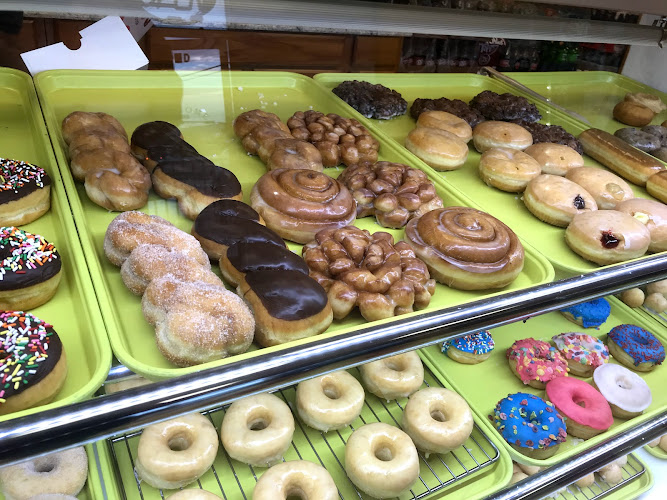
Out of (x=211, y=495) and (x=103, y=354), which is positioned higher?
(x=103, y=354)

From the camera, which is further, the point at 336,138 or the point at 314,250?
the point at 336,138

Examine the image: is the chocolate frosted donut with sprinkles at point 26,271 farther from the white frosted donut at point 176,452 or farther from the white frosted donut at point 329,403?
the white frosted donut at point 329,403

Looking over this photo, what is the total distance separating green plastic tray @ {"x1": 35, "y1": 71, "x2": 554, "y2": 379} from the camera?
1745mm

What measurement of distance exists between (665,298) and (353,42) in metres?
2.03

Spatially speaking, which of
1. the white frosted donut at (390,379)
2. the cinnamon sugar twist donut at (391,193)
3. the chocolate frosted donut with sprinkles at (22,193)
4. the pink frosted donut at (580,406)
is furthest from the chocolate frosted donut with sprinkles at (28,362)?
the pink frosted donut at (580,406)

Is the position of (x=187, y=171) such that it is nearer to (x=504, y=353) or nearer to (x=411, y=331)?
(x=411, y=331)

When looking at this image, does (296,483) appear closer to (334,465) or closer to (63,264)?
(334,465)

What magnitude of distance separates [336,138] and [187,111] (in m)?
0.64

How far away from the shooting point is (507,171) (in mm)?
2438

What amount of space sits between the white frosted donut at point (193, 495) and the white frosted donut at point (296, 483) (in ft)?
0.41

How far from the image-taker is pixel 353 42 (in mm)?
2486

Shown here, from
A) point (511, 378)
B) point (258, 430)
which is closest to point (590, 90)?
point (511, 378)

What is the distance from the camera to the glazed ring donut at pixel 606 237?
83.2 inches

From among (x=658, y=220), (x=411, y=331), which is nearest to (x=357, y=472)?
(x=411, y=331)
